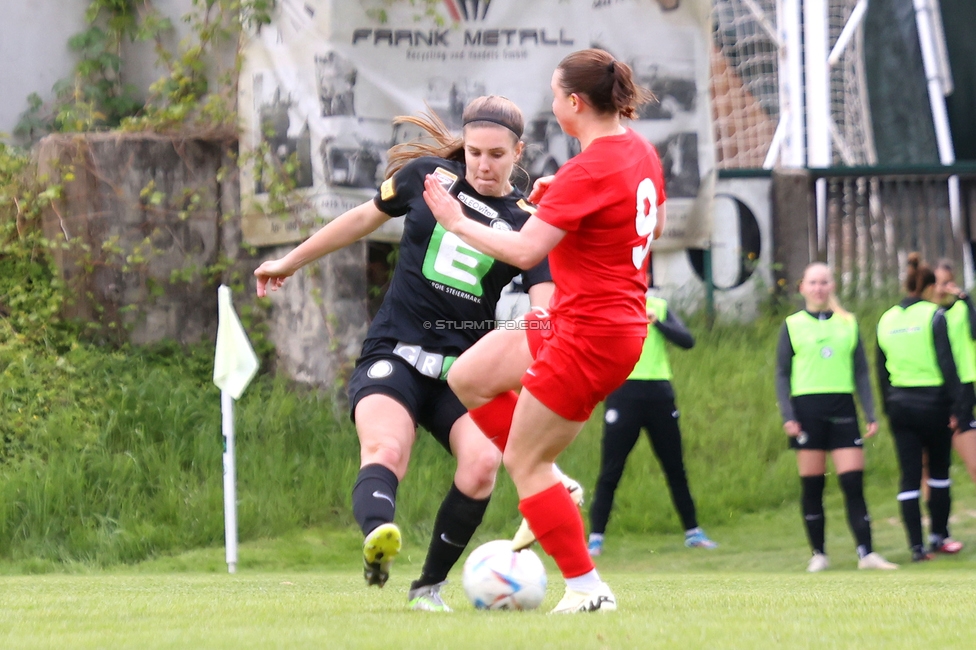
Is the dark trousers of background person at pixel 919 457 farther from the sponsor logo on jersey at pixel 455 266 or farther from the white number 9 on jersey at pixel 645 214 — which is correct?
the white number 9 on jersey at pixel 645 214

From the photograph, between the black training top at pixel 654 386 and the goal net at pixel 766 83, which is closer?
the black training top at pixel 654 386

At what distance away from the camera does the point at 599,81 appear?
165 inches

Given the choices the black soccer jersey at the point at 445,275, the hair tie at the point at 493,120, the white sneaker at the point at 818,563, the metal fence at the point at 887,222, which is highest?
the metal fence at the point at 887,222

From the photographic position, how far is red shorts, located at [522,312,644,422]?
4.14 meters

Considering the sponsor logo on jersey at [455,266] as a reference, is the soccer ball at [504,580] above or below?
below

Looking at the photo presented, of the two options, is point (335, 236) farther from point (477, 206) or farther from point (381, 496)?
point (381, 496)

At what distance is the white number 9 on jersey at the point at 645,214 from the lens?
4191 mm

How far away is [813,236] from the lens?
1338 cm

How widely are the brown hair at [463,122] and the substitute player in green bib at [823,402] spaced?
3943mm

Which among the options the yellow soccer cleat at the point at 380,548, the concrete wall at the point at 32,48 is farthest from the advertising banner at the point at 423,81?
the yellow soccer cleat at the point at 380,548

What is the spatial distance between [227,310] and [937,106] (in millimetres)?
11338

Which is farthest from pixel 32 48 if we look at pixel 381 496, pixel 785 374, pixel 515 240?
pixel 515 240

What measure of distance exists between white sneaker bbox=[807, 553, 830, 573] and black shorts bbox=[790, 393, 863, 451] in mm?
737

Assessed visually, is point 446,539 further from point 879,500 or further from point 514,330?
point 879,500
